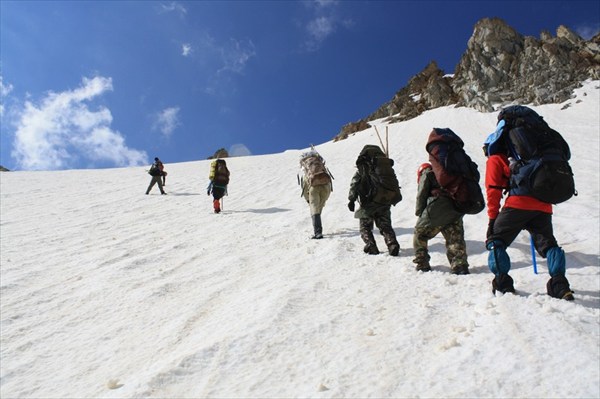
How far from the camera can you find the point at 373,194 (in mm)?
5855

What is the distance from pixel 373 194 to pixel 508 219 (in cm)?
237

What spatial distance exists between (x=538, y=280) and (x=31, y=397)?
15.7 feet

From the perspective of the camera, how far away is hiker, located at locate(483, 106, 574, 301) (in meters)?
3.56

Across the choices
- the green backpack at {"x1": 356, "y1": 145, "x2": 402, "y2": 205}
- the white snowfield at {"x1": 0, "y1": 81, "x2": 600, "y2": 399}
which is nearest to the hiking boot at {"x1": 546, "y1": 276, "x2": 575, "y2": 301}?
the white snowfield at {"x1": 0, "y1": 81, "x2": 600, "y2": 399}

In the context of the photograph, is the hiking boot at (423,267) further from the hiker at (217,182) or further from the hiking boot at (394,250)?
the hiker at (217,182)

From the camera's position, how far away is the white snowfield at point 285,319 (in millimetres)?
2455

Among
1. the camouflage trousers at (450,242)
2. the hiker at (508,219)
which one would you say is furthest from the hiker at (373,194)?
the hiker at (508,219)

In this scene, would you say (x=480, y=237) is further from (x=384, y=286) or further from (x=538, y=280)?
(x=384, y=286)

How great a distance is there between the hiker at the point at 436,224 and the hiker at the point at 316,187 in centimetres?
249

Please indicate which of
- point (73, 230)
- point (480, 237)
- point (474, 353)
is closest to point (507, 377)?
point (474, 353)

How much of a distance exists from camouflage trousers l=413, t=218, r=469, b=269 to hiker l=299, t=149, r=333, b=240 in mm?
2461

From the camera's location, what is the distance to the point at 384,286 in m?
4.20

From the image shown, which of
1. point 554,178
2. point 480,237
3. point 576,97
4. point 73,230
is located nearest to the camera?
point 554,178

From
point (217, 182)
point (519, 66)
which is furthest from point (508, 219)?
point (519, 66)
